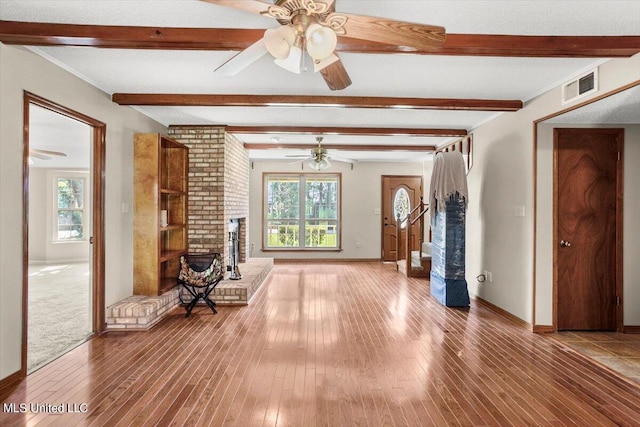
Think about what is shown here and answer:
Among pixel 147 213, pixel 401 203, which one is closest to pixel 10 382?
pixel 147 213

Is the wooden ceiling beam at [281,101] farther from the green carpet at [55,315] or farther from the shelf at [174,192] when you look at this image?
the green carpet at [55,315]

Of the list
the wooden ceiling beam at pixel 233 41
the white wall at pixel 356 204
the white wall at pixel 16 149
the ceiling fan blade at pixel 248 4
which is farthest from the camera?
the white wall at pixel 356 204

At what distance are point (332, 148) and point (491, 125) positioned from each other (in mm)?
2943

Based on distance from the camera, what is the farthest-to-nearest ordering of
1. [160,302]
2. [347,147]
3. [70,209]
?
[70,209] < [347,147] < [160,302]

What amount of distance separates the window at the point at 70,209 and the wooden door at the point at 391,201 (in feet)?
24.5

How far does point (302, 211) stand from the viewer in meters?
9.07

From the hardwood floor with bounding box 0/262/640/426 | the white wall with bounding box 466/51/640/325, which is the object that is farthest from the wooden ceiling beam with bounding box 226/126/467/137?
the hardwood floor with bounding box 0/262/640/426

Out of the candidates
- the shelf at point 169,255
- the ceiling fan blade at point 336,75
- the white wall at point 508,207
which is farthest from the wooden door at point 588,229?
the shelf at point 169,255

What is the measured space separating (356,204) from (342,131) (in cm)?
363

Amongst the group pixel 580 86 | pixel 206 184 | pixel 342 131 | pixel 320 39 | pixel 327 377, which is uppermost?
pixel 342 131

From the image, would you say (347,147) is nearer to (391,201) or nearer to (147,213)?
(391,201)

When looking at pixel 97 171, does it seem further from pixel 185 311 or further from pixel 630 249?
pixel 630 249

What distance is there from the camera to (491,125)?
16.4ft

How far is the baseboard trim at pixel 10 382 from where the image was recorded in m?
2.57
